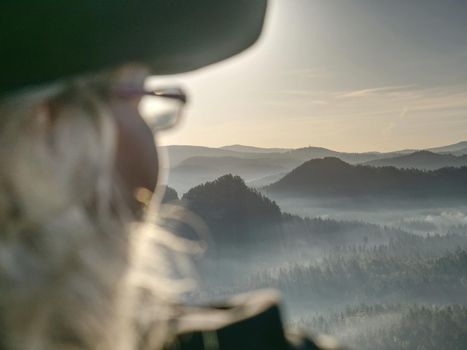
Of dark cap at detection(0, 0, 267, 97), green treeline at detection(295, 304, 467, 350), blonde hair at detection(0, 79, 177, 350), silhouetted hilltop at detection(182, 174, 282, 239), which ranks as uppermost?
silhouetted hilltop at detection(182, 174, 282, 239)

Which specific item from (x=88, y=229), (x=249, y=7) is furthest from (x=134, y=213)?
(x=249, y=7)

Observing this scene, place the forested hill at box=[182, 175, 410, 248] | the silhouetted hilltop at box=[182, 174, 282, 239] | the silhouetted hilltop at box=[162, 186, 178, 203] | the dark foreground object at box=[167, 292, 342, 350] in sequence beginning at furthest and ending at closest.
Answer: the forested hill at box=[182, 175, 410, 248] < the silhouetted hilltop at box=[182, 174, 282, 239] < the silhouetted hilltop at box=[162, 186, 178, 203] < the dark foreground object at box=[167, 292, 342, 350]

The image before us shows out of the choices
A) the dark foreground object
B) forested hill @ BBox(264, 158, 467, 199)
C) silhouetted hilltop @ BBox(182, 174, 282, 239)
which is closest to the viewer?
the dark foreground object

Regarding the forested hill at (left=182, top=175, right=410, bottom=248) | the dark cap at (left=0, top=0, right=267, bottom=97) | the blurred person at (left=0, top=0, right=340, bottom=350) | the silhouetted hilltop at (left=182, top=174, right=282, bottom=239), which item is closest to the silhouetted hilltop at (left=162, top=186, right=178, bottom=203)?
the blurred person at (left=0, top=0, right=340, bottom=350)

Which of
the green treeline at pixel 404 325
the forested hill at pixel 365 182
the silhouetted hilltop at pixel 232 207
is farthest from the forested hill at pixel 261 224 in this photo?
the green treeline at pixel 404 325

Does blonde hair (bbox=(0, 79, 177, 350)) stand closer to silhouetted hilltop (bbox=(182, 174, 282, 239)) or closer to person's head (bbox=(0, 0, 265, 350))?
person's head (bbox=(0, 0, 265, 350))

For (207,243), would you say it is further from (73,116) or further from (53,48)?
(53,48)

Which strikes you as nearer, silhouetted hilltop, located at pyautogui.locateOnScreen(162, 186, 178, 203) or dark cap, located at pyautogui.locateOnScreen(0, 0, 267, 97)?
dark cap, located at pyautogui.locateOnScreen(0, 0, 267, 97)
